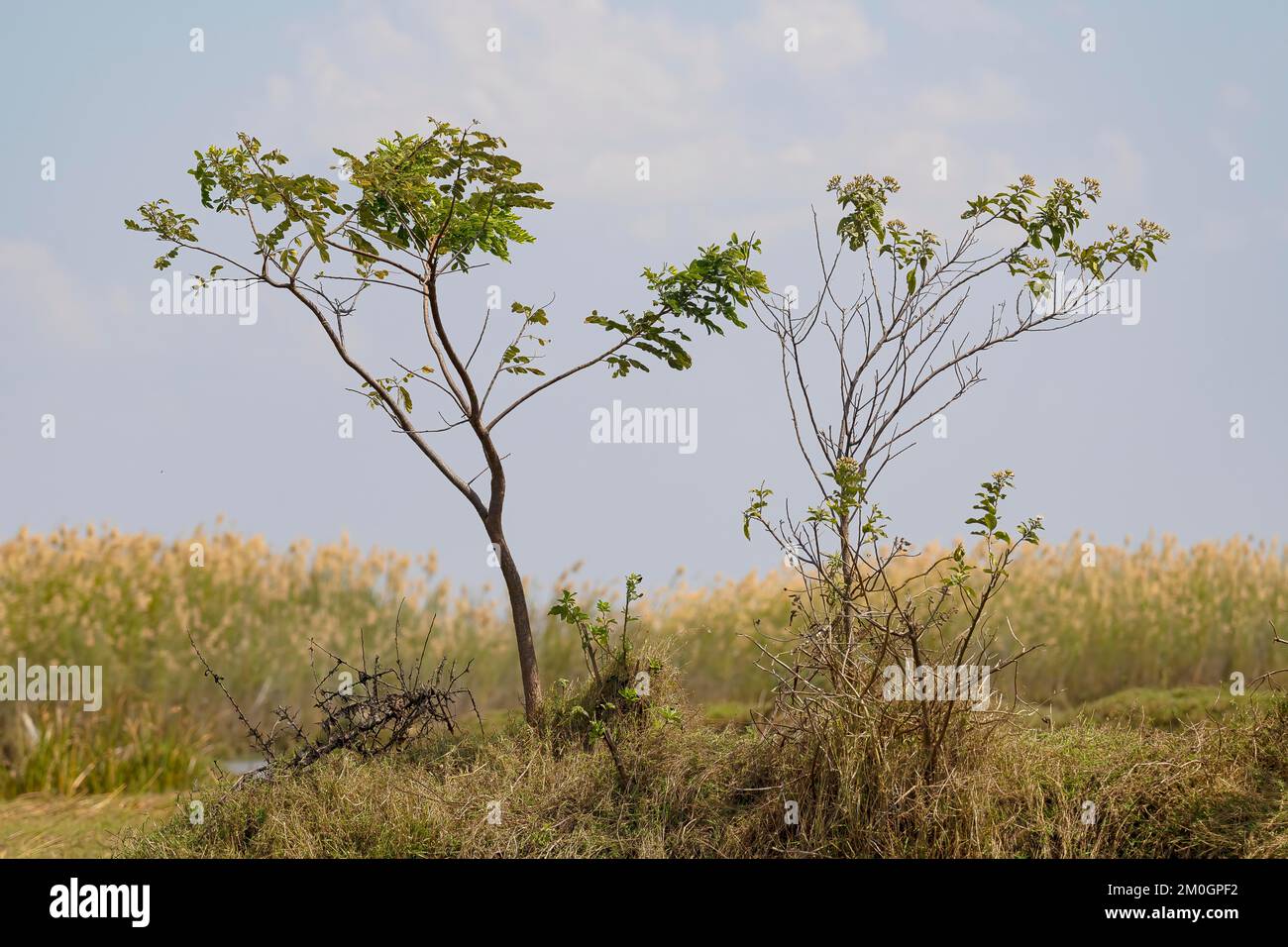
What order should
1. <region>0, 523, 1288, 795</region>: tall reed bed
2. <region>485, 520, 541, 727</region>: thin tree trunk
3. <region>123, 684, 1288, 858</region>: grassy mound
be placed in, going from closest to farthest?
<region>123, 684, 1288, 858</region>: grassy mound → <region>485, 520, 541, 727</region>: thin tree trunk → <region>0, 523, 1288, 795</region>: tall reed bed

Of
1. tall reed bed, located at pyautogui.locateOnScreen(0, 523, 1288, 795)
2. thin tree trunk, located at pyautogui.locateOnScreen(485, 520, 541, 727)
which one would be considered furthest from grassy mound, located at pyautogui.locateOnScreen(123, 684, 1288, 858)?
tall reed bed, located at pyautogui.locateOnScreen(0, 523, 1288, 795)

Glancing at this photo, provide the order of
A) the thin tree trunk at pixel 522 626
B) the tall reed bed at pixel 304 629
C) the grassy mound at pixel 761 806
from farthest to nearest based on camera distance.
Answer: the tall reed bed at pixel 304 629 → the thin tree trunk at pixel 522 626 → the grassy mound at pixel 761 806

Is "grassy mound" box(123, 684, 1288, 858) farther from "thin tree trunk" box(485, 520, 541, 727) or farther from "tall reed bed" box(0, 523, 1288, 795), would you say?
"tall reed bed" box(0, 523, 1288, 795)

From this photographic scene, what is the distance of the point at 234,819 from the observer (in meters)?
5.17

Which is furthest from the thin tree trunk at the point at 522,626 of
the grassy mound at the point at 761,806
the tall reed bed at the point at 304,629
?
the tall reed bed at the point at 304,629

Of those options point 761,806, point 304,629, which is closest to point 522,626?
point 761,806

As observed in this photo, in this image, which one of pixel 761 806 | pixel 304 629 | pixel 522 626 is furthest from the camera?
pixel 304 629

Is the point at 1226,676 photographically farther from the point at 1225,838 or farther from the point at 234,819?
the point at 234,819

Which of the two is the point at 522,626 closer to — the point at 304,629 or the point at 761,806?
the point at 761,806

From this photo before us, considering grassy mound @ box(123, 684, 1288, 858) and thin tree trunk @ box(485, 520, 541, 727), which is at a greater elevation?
thin tree trunk @ box(485, 520, 541, 727)

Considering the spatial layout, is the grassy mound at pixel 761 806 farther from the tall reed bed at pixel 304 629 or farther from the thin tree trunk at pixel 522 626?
the tall reed bed at pixel 304 629
